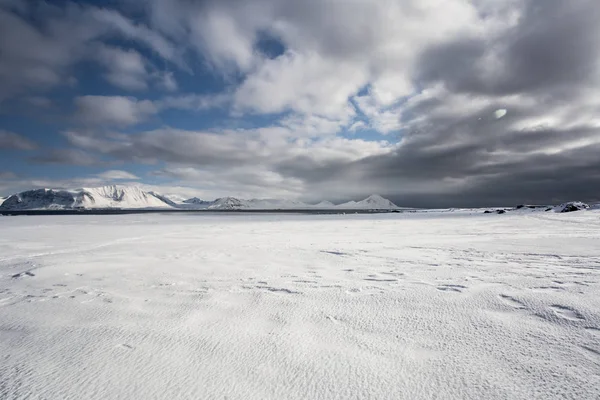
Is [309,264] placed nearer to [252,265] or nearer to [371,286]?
[252,265]

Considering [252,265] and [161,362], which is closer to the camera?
[161,362]

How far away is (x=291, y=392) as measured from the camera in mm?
1796

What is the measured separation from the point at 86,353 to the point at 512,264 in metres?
6.58

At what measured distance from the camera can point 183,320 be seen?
300 cm

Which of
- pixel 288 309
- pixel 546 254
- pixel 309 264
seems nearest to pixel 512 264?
pixel 546 254

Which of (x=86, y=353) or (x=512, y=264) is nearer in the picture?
(x=86, y=353)

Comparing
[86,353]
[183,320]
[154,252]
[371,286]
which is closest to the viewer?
[86,353]

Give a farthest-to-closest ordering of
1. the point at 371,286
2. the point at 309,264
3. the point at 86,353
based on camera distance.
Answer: the point at 309,264, the point at 371,286, the point at 86,353

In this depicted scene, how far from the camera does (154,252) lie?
773 cm

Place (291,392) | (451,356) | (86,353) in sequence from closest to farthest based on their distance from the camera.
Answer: (291,392), (451,356), (86,353)

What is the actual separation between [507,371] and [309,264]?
4.12m

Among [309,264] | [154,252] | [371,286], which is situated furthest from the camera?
[154,252]

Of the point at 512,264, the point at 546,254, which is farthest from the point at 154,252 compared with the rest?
the point at 546,254

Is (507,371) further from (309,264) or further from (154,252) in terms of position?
(154,252)
